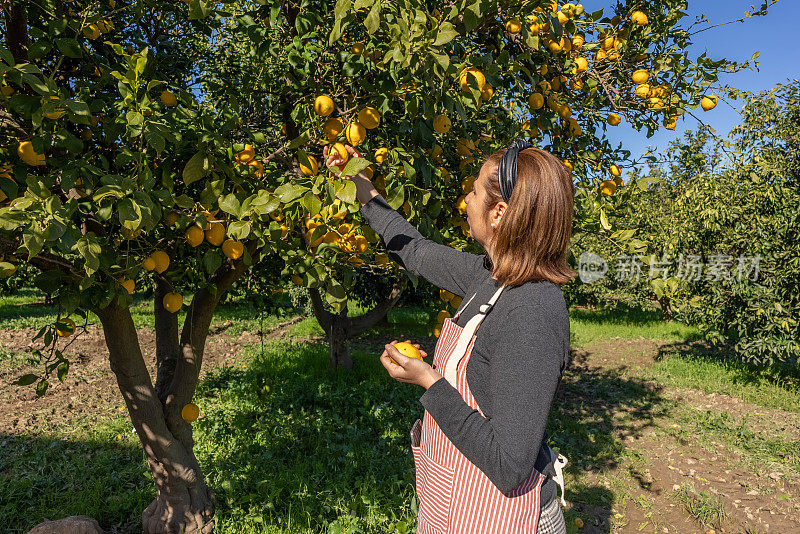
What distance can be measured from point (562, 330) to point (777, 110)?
8083 millimetres

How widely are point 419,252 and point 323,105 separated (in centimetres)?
56

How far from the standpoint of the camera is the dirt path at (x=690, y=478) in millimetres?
3674

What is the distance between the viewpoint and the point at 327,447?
4203 millimetres

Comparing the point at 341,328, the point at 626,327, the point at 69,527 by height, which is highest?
the point at 341,328

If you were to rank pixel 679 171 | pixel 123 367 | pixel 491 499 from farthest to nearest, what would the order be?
1. pixel 679 171
2. pixel 123 367
3. pixel 491 499

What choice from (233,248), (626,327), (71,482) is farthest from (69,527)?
(626,327)

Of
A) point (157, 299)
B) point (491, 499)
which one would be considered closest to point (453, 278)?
point (491, 499)

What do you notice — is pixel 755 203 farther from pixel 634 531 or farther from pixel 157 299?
pixel 157 299

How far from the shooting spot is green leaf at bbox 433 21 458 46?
1.07 meters

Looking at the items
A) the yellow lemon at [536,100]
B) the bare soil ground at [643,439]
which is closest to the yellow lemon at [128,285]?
the yellow lemon at [536,100]

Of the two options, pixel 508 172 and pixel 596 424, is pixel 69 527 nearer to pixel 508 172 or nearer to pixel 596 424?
pixel 508 172

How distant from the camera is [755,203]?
6973 mm

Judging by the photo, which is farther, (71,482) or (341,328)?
(341,328)

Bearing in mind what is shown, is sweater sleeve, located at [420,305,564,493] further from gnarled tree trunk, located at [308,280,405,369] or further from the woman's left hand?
gnarled tree trunk, located at [308,280,405,369]
